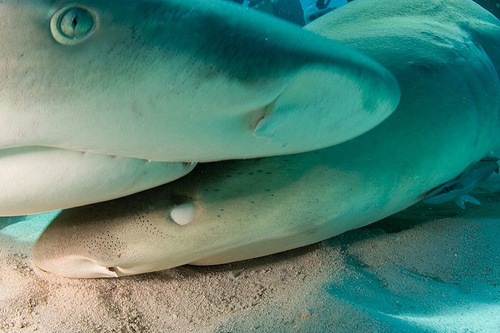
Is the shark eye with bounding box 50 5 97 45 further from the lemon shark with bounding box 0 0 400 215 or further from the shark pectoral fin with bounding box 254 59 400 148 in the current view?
the shark pectoral fin with bounding box 254 59 400 148

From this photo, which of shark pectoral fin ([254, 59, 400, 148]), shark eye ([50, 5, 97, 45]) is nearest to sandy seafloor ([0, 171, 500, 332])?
shark pectoral fin ([254, 59, 400, 148])

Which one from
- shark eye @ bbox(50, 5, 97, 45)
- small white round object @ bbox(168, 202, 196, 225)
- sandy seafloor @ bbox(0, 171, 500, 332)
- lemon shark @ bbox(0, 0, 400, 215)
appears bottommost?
sandy seafloor @ bbox(0, 171, 500, 332)

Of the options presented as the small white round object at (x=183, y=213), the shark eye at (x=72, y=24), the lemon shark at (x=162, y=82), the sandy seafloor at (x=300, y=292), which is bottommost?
the sandy seafloor at (x=300, y=292)

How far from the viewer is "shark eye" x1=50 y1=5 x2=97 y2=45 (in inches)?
30.0

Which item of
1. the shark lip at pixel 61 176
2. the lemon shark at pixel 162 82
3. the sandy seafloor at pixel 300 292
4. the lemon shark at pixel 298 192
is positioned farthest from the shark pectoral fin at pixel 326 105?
the sandy seafloor at pixel 300 292

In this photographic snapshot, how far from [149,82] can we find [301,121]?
361 millimetres

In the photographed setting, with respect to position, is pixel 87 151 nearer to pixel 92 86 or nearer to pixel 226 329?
pixel 92 86

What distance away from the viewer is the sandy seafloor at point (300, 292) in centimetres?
138

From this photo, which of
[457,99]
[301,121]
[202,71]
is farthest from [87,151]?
[457,99]

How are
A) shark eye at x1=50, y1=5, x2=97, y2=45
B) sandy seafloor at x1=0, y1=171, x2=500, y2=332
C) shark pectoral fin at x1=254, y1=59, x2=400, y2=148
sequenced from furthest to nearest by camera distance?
sandy seafloor at x1=0, y1=171, x2=500, y2=332, shark pectoral fin at x1=254, y1=59, x2=400, y2=148, shark eye at x1=50, y1=5, x2=97, y2=45

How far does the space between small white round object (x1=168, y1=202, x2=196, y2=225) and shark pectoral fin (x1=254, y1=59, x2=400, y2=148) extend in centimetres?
62

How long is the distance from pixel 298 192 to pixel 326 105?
0.65 meters

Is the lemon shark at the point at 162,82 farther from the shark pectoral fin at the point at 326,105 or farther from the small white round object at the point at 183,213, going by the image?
the small white round object at the point at 183,213

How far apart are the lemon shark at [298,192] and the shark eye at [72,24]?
792 millimetres
